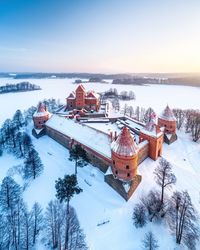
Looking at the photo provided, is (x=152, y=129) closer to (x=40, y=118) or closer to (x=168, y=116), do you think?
(x=168, y=116)

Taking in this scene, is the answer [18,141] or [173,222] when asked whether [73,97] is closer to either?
[18,141]

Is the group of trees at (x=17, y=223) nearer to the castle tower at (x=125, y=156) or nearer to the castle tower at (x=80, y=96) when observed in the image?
the castle tower at (x=125, y=156)

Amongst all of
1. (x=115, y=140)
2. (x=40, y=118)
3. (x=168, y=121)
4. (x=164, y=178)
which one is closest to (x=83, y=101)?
(x=40, y=118)

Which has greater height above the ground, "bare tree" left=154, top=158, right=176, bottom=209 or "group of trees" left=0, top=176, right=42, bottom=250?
"bare tree" left=154, top=158, right=176, bottom=209

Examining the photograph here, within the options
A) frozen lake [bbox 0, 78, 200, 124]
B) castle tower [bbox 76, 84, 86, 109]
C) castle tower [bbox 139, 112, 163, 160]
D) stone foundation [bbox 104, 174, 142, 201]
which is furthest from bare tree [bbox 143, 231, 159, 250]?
frozen lake [bbox 0, 78, 200, 124]

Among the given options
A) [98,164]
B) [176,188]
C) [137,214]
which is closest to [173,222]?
[137,214]

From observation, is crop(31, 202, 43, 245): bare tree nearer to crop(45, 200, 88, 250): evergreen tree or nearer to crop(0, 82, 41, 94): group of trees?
crop(45, 200, 88, 250): evergreen tree

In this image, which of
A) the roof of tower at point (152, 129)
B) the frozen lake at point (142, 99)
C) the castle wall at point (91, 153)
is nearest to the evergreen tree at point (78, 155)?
the castle wall at point (91, 153)
